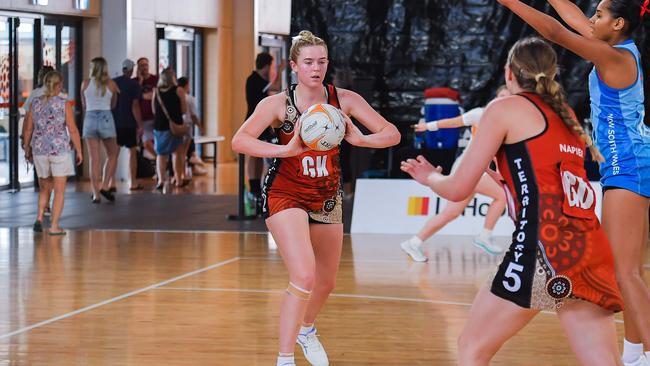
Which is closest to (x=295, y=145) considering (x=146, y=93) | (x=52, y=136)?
(x=52, y=136)

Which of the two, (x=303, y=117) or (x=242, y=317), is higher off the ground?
(x=303, y=117)

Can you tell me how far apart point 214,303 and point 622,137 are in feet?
12.1

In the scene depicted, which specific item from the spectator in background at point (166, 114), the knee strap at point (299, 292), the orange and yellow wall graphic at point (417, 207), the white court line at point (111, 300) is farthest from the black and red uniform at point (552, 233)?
the spectator in background at point (166, 114)

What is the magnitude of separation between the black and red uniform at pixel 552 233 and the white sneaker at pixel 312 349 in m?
2.17

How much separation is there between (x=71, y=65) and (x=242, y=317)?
11.9 m

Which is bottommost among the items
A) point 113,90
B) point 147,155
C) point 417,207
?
point 147,155

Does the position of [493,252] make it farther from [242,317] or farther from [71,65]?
[71,65]

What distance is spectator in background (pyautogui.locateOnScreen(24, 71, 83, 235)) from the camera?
11.5 metres

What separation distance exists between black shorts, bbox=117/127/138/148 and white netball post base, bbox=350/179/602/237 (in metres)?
5.41

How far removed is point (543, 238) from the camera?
392 cm

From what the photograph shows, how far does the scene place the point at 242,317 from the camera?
743 cm

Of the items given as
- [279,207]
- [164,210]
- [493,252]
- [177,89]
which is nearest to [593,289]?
[279,207]

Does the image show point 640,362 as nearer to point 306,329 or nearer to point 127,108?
point 306,329

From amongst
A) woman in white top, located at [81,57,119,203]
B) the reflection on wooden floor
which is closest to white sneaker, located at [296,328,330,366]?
the reflection on wooden floor
